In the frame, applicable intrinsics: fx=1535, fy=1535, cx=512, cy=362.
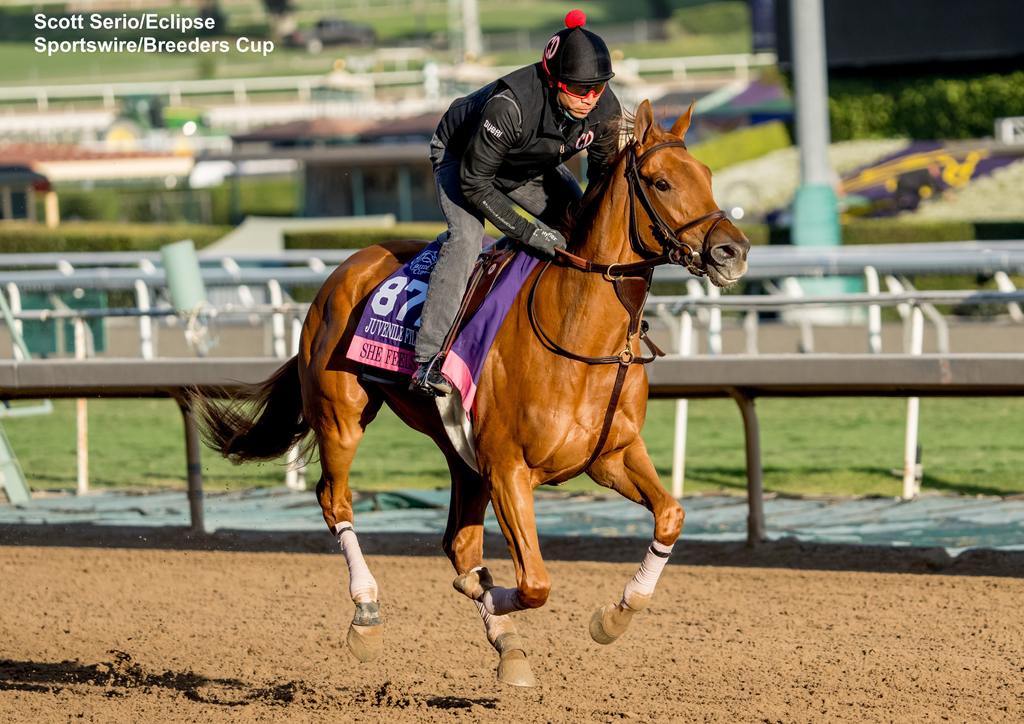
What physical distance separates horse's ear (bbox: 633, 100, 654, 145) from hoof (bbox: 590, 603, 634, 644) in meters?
1.43

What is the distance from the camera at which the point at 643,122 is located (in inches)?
172

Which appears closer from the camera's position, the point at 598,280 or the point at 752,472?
the point at 598,280

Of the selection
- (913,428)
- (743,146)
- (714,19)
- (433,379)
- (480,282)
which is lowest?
(913,428)

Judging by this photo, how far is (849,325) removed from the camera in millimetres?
13930

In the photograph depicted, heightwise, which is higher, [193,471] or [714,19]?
[714,19]

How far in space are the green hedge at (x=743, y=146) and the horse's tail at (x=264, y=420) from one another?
73.0ft

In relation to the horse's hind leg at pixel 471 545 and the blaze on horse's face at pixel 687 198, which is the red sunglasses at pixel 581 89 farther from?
the horse's hind leg at pixel 471 545

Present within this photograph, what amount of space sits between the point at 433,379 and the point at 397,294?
0.50 metres

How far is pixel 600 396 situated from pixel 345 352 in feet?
3.93

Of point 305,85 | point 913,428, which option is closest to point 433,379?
point 913,428

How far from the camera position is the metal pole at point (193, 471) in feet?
25.1

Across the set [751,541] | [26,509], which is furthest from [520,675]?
[26,509]

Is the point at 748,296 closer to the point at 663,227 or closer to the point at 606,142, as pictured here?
the point at 606,142

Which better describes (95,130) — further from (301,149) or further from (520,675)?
(520,675)
